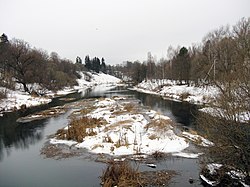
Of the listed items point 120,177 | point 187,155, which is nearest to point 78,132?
point 187,155

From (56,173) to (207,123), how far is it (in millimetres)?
8454

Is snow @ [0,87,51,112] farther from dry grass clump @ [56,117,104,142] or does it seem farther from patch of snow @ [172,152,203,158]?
patch of snow @ [172,152,203,158]

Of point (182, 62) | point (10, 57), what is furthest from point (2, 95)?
point (182, 62)

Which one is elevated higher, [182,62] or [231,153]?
[182,62]

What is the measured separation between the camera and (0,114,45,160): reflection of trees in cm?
1946

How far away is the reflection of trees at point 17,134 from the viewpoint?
19459mm

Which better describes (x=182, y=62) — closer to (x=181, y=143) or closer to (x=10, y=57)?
(x=10, y=57)

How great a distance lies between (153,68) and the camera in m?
90.9

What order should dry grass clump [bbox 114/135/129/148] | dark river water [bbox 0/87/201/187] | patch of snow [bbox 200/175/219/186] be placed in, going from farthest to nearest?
dry grass clump [bbox 114/135/129/148]
dark river water [bbox 0/87/201/187]
patch of snow [bbox 200/175/219/186]

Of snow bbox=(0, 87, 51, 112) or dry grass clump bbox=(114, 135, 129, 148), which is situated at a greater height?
snow bbox=(0, 87, 51, 112)

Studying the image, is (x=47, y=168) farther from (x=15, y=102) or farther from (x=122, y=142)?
(x=15, y=102)

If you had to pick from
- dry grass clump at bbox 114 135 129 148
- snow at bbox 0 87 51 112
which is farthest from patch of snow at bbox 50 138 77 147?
snow at bbox 0 87 51 112

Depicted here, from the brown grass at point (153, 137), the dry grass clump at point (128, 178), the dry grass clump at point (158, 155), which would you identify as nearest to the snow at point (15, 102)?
the brown grass at point (153, 137)

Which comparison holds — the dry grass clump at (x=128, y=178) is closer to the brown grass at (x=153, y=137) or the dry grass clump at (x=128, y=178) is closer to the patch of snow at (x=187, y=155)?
the patch of snow at (x=187, y=155)
